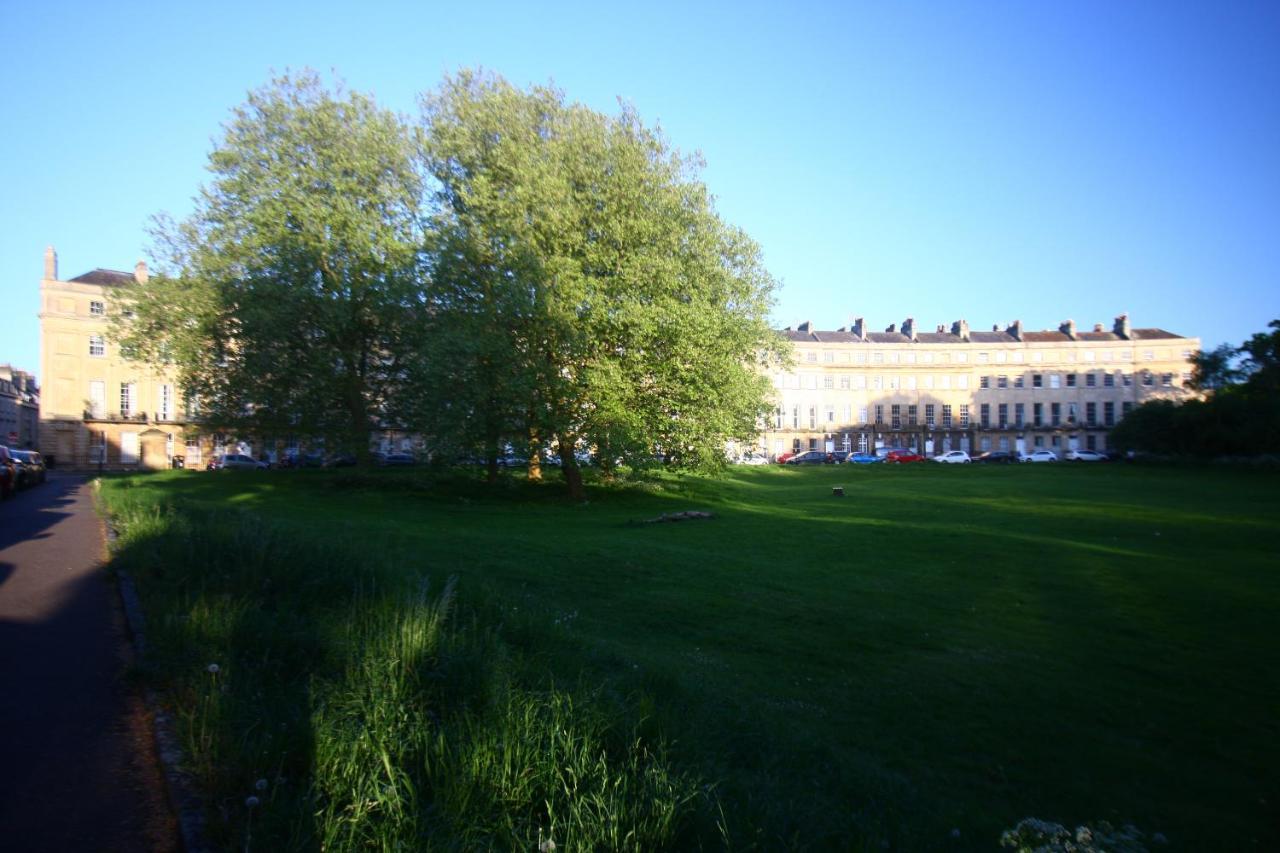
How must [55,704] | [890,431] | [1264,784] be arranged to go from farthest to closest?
[890,431] → [1264,784] → [55,704]

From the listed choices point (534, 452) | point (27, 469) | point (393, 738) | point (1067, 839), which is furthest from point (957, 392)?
point (393, 738)

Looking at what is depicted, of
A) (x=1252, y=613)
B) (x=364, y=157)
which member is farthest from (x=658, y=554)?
(x=364, y=157)

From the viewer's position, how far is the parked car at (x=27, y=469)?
3117 centimetres

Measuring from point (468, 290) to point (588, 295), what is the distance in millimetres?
5085

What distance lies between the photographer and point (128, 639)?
8.20m

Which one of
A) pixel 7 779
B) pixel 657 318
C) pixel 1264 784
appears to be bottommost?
pixel 1264 784

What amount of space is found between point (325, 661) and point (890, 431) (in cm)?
11710

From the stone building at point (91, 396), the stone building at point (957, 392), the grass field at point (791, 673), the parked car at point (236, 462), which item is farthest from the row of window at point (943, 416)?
the grass field at point (791, 673)

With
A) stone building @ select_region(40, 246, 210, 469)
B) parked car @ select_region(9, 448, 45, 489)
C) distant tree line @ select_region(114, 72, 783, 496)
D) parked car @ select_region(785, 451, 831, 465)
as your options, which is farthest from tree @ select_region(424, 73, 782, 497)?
parked car @ select_region(785, 451, 831, 465)

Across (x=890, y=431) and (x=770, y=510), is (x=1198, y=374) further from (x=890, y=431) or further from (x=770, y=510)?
(x=770, y=510)

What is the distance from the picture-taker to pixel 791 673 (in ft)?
32.9

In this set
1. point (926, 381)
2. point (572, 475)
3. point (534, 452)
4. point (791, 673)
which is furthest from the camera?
point (926, 381)

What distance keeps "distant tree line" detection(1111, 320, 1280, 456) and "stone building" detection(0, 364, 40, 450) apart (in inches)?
4624

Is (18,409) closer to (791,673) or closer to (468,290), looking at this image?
(468,290)
